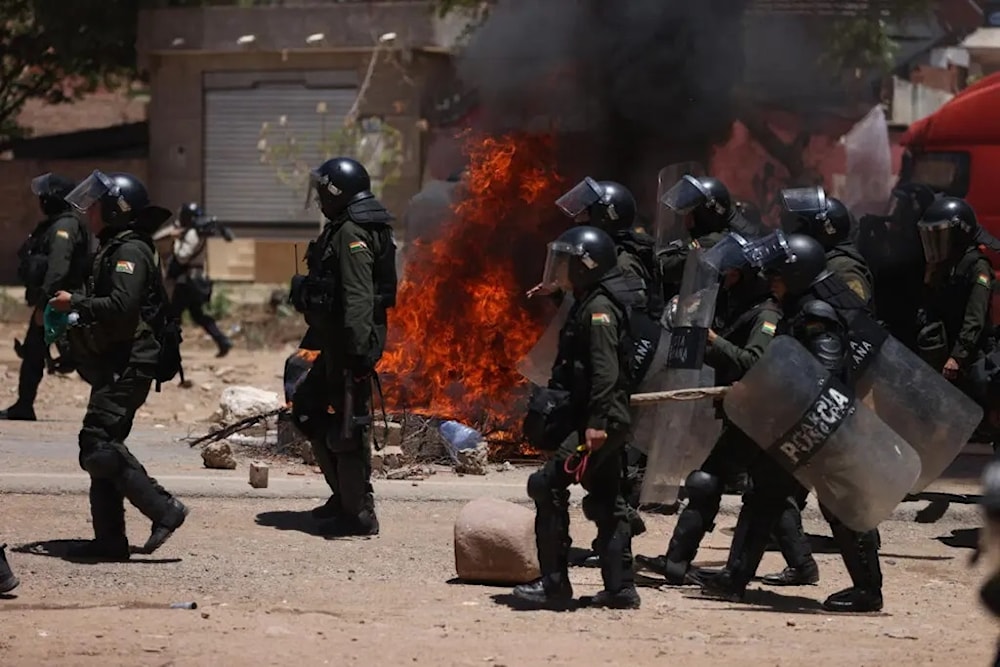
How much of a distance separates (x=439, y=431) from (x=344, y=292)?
234 centimetres

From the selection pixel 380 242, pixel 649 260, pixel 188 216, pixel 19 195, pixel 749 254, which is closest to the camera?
pixel 749 254

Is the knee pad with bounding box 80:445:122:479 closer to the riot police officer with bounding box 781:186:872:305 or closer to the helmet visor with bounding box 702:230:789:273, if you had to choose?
the helmet visor with bounding box 702:230:789:273

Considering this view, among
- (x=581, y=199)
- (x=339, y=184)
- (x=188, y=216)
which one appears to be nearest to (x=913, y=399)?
(x=581, y=199)

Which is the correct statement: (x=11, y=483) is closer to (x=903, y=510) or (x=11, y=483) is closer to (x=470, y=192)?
(x=470, y=192)

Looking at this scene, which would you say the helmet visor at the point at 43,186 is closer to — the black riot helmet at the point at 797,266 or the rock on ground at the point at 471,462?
the rock on ground at the point at 471,462

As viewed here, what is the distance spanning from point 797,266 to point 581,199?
1.34 meters

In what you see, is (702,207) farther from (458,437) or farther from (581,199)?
(458,437)

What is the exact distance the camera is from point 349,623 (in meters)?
6.03

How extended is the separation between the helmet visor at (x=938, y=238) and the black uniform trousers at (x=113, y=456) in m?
4.31

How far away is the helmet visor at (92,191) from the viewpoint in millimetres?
7043

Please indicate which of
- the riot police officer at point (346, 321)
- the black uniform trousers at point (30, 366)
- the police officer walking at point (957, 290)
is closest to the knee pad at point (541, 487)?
the riot police officer at point (346, 321)

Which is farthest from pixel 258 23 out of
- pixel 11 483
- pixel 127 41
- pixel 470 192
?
pixel 11 483

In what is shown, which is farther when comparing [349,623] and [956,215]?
[956,215]

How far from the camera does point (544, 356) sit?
7383 mm
